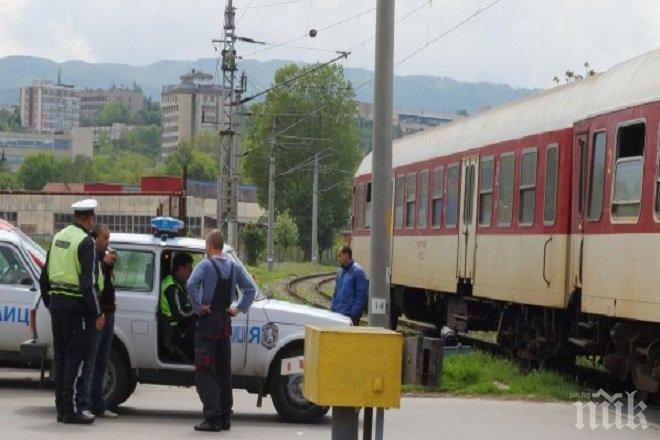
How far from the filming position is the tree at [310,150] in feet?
413

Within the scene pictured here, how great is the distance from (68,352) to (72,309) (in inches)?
15.4

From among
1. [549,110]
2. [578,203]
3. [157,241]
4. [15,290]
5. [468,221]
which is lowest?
[15,290]

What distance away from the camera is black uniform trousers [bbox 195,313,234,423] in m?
14.6

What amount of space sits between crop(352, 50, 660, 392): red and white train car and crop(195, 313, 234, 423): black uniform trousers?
4221mm

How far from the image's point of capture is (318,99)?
5108 inches

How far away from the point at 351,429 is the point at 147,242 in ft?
20.0

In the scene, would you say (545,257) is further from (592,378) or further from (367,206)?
(367,206)

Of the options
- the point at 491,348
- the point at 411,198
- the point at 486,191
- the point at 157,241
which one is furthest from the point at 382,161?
the point at 411,198

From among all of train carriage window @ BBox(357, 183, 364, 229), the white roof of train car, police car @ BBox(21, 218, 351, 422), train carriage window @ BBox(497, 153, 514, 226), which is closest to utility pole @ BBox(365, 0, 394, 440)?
the white roof of train car

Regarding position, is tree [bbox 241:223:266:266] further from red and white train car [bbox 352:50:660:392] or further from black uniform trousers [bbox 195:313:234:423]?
black uniform trousers [bbox 195:313:234:423]

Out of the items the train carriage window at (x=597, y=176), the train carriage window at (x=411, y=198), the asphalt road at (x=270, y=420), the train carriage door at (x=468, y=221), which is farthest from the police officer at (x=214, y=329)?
the train carriage window at (x=411, y=198)

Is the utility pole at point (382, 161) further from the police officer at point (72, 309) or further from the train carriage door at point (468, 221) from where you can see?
the train carriage door at point (468, 221)

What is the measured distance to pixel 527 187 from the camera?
70.6 ft

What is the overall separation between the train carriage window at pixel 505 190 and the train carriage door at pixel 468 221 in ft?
4.13
